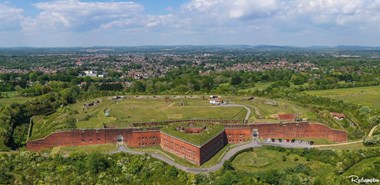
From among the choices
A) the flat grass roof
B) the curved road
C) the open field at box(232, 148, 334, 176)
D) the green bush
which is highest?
the flat grass roof

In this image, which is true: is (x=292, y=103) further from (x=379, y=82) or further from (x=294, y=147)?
(x=379, y=82)

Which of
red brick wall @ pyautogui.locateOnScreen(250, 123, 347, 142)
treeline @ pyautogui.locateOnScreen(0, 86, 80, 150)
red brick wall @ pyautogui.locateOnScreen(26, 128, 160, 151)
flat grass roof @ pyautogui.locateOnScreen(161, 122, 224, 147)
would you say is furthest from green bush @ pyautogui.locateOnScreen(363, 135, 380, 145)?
treeline @ pyautogui.locateOnScreen(0, 86, 80, 150)

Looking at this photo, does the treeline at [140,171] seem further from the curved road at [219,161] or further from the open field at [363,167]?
the curved road at [219,161]

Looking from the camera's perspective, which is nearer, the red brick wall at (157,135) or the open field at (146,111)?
the red brick wall at (157,135)

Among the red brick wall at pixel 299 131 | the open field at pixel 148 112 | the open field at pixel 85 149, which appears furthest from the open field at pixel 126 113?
the red brick wall at pixel 299 131

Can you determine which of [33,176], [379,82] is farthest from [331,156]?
[379,82]

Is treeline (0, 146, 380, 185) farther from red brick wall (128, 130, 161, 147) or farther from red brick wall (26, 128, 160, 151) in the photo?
red brick wall (128, 130, 161, 147)
